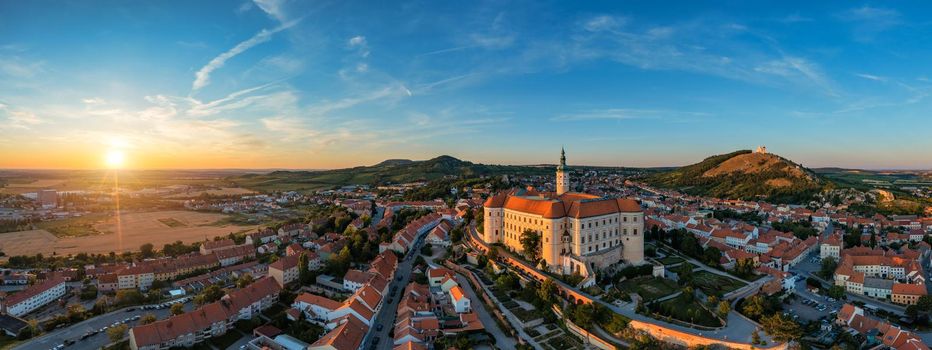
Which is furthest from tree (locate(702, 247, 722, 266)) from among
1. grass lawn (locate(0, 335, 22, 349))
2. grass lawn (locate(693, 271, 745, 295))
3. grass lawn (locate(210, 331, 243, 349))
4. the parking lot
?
grass lawn (locate(0, 335, 22, 349))

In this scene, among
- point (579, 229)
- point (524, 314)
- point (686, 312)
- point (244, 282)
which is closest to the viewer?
point (686, 312)

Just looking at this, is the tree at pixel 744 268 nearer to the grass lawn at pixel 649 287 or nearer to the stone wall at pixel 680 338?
the grass lawn at pixel 649 287

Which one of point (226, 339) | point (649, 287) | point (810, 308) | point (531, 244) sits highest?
point (531, 244)

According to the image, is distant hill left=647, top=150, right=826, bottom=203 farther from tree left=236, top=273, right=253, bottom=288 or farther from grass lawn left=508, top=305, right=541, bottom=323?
tree left=236, top=273, right=253, bottom=288

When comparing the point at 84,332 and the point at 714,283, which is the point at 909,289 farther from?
the point at 84,332

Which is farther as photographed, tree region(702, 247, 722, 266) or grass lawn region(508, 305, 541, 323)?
tree region(702, 247, 722, 266)


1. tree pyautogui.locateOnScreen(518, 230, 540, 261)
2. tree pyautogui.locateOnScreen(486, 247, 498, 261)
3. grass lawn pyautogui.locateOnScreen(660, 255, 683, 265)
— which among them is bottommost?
grass lawn pyautogui.locateOnScreen(660, 255, 683, 265)

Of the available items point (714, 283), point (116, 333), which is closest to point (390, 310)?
point (116, 333)
